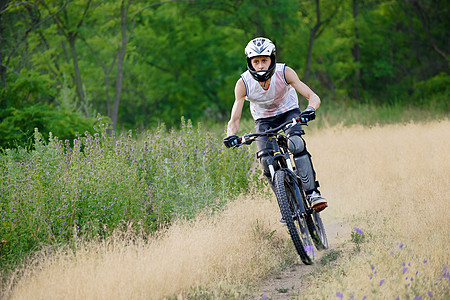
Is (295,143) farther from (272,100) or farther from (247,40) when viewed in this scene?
(247,40)

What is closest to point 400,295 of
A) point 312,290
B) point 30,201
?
point 312,290

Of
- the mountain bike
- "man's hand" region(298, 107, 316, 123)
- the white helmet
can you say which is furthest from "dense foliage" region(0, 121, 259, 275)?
"man's hand" region(298, 107, 316, 123)

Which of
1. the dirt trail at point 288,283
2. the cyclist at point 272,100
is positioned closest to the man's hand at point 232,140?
the cyclist at point 272,100

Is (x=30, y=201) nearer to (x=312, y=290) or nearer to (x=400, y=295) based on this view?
(x=312, y=290)

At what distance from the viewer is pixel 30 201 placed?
A: 241 inches

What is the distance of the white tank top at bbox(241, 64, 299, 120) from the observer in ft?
20.0

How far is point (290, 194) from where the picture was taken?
19.3ft

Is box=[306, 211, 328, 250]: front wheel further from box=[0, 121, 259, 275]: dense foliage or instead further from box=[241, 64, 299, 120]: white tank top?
box=[0, 121, 259, 275]: dense foliage

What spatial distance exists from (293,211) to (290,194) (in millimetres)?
207

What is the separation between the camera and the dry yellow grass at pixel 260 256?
4.85 meters

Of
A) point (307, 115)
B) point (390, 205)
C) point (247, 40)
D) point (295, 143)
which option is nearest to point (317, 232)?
point (295, 143)

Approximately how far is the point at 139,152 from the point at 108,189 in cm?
151

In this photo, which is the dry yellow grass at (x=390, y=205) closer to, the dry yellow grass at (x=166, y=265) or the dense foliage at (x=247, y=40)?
the dry yellow grass at (x=166, y=265)

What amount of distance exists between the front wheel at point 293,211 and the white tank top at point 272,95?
858 mm
